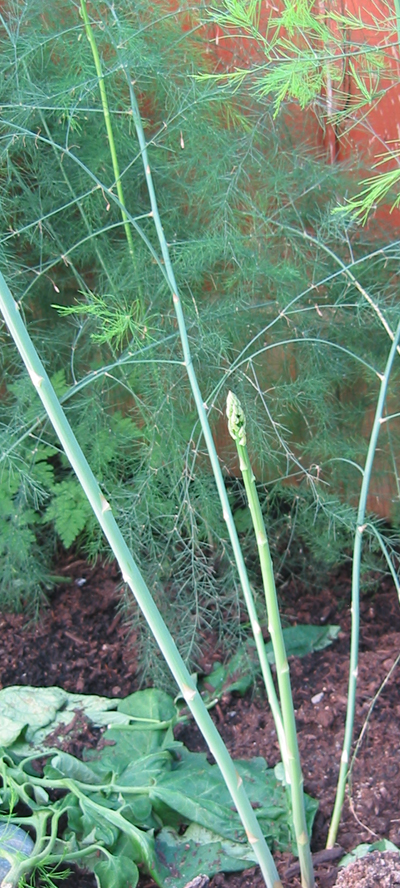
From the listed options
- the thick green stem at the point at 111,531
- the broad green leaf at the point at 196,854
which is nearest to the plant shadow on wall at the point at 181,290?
the broad green leaf at the point at 196,854

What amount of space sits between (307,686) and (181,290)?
1414mm

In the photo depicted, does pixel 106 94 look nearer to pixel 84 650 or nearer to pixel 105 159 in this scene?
pixel 105 159

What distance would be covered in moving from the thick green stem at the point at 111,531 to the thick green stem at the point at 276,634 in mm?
125

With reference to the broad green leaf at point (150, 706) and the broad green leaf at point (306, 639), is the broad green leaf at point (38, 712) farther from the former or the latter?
the broad green leaf at point (306, 639)

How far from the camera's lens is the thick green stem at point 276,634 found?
4.40ft

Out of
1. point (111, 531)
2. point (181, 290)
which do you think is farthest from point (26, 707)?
point (181, 290)

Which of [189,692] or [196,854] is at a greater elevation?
[189,692]

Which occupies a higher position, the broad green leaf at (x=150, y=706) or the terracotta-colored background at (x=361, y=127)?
the terracotta-colored background at (x=361, y=127)

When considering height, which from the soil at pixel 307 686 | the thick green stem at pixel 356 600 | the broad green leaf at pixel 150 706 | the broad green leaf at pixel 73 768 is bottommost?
the soil at pixel 307 686

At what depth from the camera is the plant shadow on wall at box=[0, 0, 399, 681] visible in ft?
8.47

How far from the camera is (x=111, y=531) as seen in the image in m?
1.34

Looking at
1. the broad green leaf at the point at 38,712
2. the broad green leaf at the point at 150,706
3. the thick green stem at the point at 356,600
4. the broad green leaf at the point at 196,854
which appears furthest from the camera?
the broad green leaf at the point at 150,706

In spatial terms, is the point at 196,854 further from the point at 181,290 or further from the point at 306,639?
the point at 181,290

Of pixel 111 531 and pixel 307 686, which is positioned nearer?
pixel 111 531
